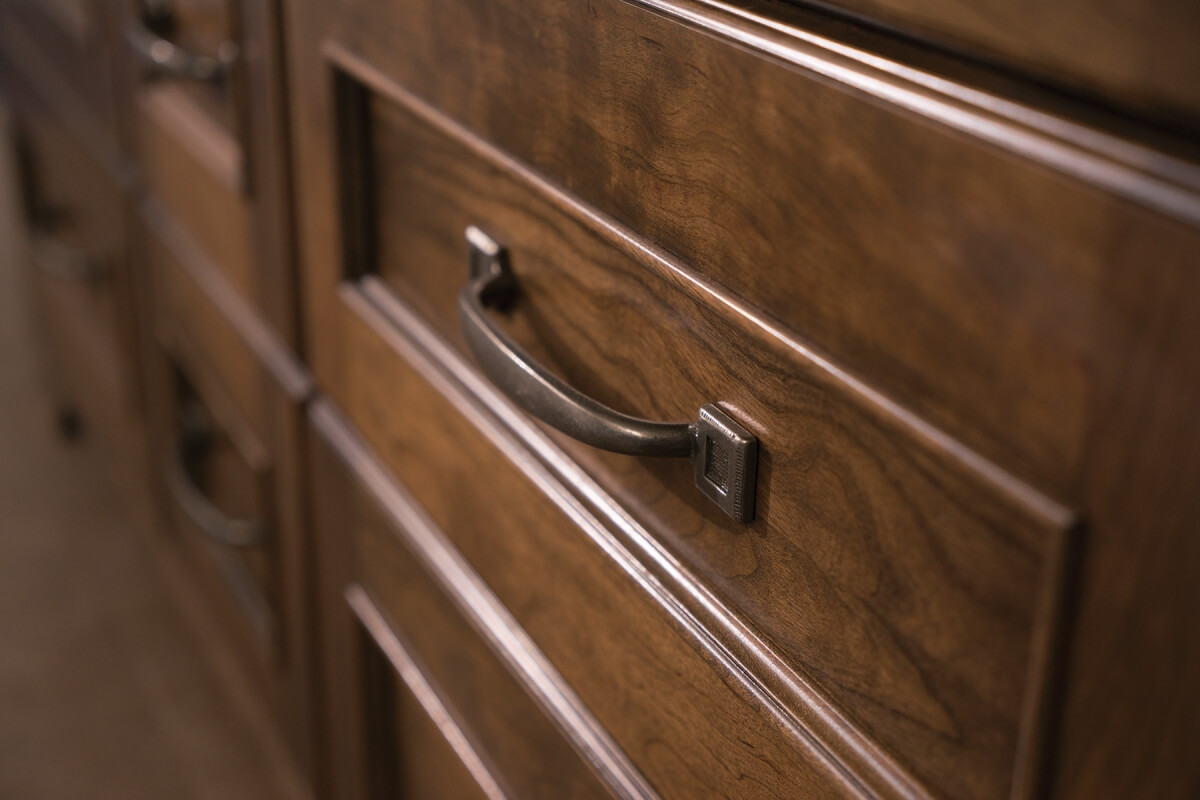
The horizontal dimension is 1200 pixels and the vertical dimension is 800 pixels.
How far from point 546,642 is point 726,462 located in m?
0.15

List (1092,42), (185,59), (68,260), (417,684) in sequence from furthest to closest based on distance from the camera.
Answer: (68,260)
(185,59)
(417,684)
(1092,42)

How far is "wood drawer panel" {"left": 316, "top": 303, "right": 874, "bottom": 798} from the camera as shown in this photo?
35 centimetres

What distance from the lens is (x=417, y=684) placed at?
59cm

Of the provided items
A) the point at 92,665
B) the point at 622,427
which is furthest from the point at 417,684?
the point at 92,665

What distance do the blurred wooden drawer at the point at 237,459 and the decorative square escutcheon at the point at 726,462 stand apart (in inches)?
14.0

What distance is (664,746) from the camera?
40 centimetres

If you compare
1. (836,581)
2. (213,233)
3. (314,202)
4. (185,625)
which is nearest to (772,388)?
(836,581)

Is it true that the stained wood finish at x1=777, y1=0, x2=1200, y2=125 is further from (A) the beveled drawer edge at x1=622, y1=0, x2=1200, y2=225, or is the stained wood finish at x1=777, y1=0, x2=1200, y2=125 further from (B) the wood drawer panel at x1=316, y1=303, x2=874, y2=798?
(B) the wood drawer panel at x1=316, y1=303, x2=874, y2=798

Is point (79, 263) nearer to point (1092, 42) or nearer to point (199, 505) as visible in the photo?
point (199, 505)

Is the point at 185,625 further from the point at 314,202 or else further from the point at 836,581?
the point at 836,581

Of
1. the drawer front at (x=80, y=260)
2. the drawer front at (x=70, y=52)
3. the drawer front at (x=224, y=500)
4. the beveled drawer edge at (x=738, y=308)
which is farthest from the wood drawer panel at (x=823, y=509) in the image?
the drawer front at (x=80, y=260)

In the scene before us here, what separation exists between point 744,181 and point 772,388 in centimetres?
6

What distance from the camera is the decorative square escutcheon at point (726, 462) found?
0.33 m

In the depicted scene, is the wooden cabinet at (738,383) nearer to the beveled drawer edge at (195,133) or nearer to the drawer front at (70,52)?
the beveled drawer edge at (195,133)
